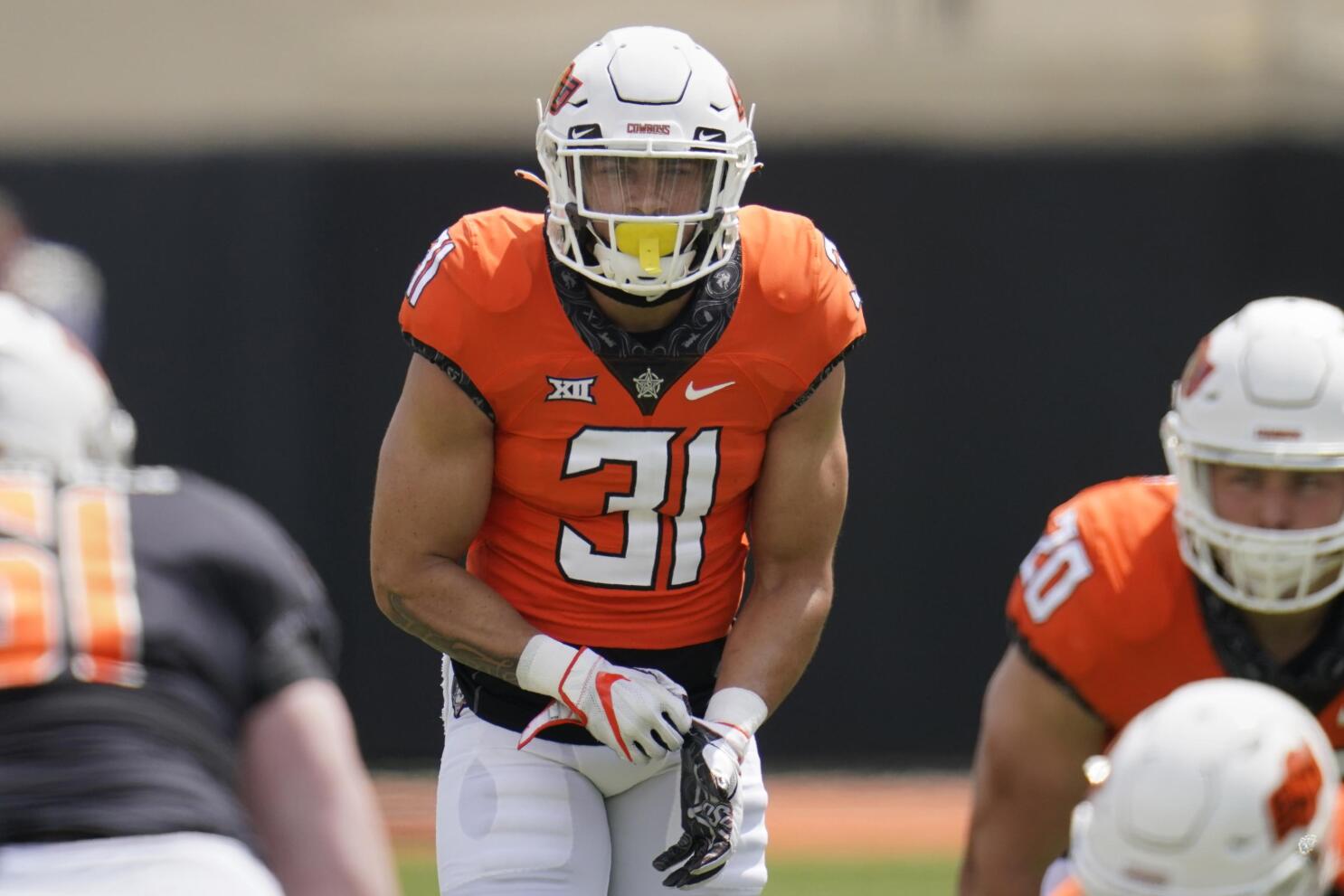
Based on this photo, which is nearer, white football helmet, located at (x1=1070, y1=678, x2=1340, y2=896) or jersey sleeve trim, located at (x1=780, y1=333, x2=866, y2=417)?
white football helmet, located at (x1=1070, y1=678, x2=1340, y2=896)

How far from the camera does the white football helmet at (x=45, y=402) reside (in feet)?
8.52

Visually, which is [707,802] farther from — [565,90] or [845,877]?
[845,877]

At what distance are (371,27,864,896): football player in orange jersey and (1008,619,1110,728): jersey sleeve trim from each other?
24.1 inches

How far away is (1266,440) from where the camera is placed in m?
3.15

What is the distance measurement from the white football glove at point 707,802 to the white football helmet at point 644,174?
2.41 ft

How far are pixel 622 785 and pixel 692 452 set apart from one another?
570 mm

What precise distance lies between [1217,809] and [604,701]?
56.8 inches

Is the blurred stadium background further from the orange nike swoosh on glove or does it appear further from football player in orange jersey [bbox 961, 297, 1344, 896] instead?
football player in orange jersey [bbox 961, 297, 1344, 896]

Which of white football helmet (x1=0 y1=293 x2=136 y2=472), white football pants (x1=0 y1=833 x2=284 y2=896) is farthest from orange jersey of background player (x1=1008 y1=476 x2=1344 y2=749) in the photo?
white football helmet (x1=0 y1=293 x2=136 y2=472)

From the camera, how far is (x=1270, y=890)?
2.27 meters

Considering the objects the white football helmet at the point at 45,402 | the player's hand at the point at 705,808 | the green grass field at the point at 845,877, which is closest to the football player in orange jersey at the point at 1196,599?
the player's hand at the point at 705,808

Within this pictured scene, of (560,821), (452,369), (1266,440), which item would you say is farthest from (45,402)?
(1266,440)

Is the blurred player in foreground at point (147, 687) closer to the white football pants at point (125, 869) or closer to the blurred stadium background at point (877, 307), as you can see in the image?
the white football pants at point (125, 869)

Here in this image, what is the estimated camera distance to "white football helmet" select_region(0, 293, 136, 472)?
260 centimetres
